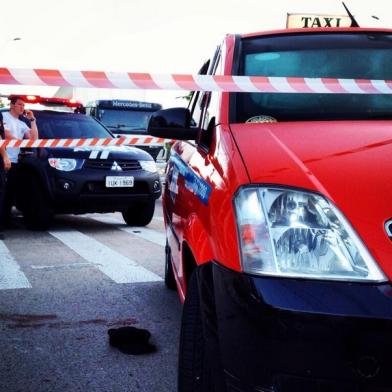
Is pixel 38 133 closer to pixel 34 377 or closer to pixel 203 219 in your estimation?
pixel 34 377

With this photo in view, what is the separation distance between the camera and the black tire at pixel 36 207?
24.8ft

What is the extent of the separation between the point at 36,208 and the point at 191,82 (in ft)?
16.0

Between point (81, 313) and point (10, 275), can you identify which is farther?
point (10, 275)

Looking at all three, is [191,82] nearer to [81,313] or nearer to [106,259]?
[81,313]

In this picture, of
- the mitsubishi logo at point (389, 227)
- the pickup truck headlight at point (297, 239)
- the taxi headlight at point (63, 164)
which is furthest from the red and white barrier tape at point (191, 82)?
the taxi headlight at point (63, 164)

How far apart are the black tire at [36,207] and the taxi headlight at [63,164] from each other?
354 millimetres

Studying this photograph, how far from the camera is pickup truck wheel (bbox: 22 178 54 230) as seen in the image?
7.57 meters

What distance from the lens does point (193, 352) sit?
84.3 inches

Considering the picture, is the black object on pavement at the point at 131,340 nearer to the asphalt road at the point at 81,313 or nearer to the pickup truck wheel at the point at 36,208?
the asphalt road at the point at 81,313

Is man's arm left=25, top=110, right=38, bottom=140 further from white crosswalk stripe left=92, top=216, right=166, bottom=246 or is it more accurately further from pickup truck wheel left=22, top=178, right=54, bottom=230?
white crosswalk stripe left=92, top=216, right=166, bottom=246

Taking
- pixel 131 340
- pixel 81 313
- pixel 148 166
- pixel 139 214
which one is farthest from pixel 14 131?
pixel 131 340

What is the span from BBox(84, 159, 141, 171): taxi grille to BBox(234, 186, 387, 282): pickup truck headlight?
18.9 feet

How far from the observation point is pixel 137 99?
2100 centimetres

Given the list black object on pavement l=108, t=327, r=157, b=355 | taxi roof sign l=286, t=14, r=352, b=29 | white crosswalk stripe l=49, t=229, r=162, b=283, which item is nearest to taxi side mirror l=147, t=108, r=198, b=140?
black object on pavement l=108, t=327, r=157, b=355
